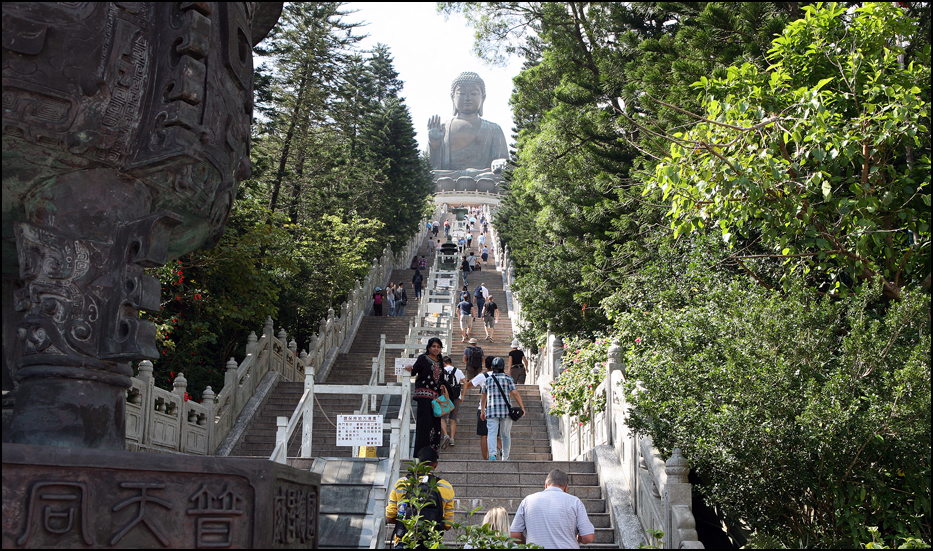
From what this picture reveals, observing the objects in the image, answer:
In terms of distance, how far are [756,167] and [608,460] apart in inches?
140

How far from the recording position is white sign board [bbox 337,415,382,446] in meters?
8.48

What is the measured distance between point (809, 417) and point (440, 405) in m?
4.56

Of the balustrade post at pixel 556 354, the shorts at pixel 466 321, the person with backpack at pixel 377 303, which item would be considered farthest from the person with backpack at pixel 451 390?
the person with backpack at pixel 377 303

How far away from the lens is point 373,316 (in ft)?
76.0

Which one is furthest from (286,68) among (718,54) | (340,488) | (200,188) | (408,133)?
(200,188)

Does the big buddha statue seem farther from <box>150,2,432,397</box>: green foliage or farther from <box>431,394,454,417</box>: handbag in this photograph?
<box>431,394,454,417</box>: handbag

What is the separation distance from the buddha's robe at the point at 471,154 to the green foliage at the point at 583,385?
4930cm

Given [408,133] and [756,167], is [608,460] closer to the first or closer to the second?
[756,167]

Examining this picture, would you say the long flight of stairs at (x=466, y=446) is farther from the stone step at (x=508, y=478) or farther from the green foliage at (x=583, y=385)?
the green foliage at (x=583, y=385)

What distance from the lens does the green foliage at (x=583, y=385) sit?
33.6 ft

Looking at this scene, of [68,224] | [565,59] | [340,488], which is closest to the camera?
[68,224]

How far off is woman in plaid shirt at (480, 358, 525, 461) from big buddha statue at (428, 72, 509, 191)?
4944 centimetres

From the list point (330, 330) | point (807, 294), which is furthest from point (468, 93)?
point (807, 294)

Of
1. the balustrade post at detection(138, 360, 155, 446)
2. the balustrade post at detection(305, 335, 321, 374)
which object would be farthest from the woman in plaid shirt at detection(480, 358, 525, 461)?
the balustrade post at detection(305, 335, 321, 374)
